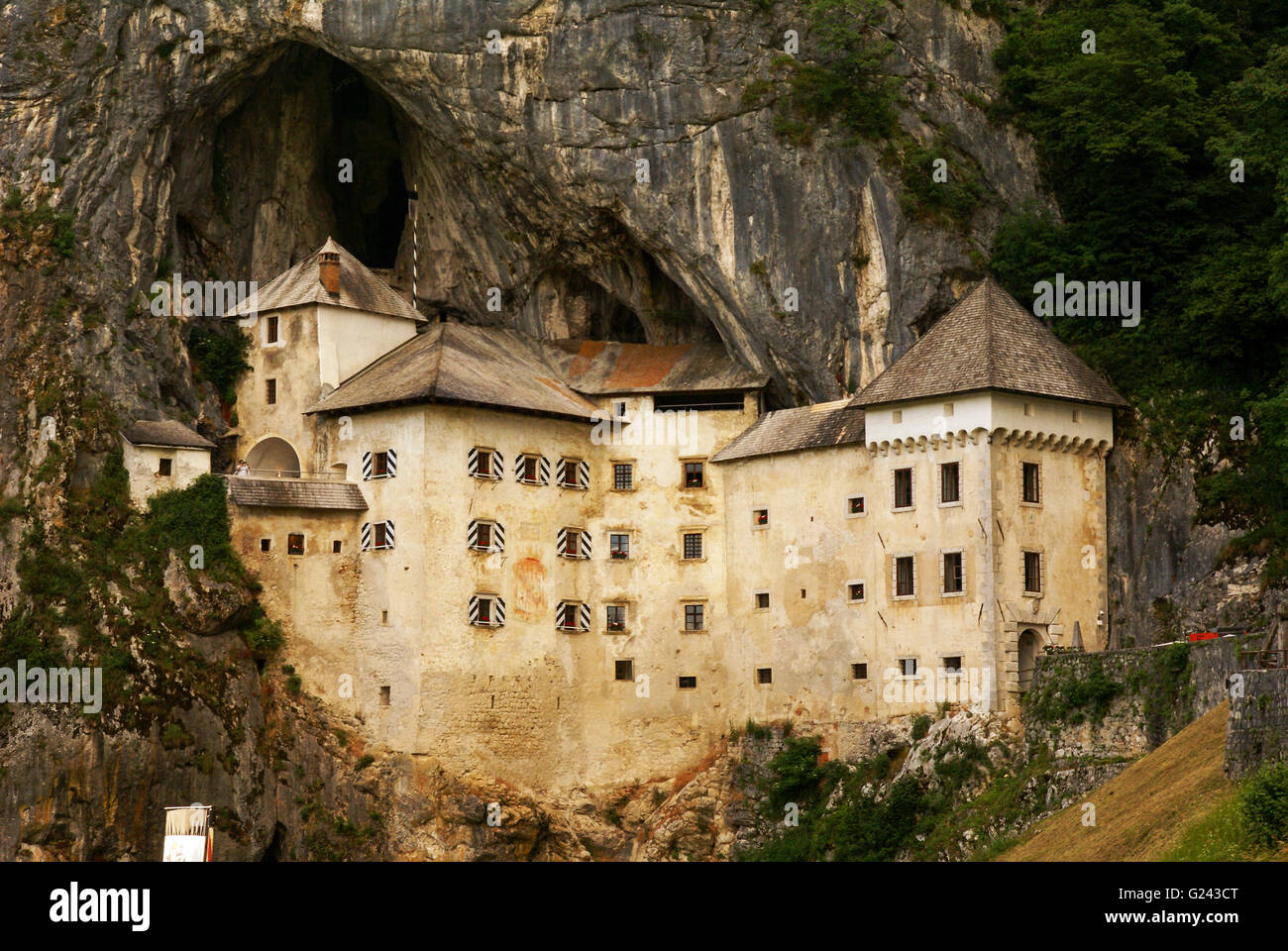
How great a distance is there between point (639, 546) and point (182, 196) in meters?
21.2

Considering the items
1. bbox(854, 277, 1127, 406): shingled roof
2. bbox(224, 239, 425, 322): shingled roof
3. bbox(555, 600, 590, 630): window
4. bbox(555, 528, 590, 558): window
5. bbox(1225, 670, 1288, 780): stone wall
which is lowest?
bbox(1225, 670, 1288, 780): stone wall

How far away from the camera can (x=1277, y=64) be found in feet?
234

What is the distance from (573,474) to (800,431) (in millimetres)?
8571

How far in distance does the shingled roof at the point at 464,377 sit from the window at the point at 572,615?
658 cm

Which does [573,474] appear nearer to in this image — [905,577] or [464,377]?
[464,377]

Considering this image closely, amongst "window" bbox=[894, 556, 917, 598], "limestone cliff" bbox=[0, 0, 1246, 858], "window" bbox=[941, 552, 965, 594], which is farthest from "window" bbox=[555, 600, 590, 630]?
"window" bbox=[941, 552, 965, 594]

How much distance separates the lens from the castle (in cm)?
7450

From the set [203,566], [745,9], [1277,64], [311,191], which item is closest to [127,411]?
[203,566]

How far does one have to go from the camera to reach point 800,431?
79562 millimetres

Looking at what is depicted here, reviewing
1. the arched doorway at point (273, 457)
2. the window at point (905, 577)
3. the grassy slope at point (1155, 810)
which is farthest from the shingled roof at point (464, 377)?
the grassy slope at point (1155, 810)

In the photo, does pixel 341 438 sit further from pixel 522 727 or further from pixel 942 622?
pixel 942 622

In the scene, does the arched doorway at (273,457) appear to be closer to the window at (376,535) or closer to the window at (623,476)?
the window at (376,535)

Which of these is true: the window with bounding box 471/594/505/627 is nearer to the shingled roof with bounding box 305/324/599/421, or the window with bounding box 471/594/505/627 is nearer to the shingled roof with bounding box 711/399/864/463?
the shingled roof with bounding box 305/324/599/421

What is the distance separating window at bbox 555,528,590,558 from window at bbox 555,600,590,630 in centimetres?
170
